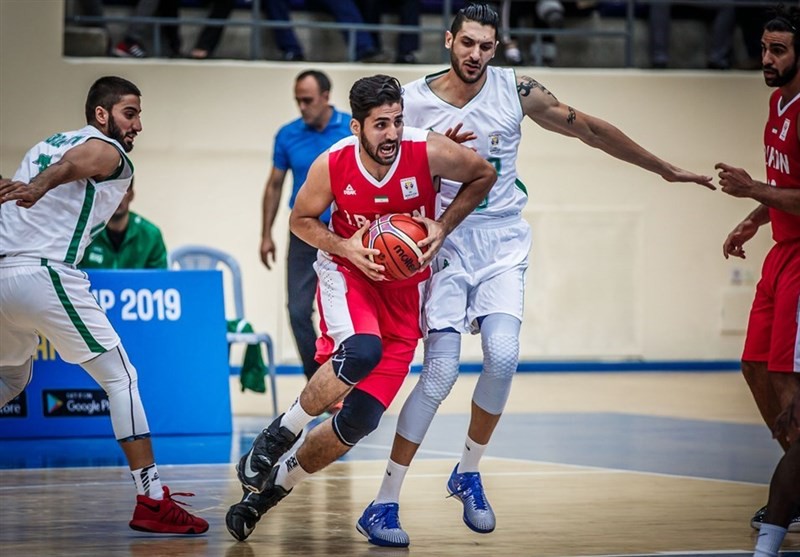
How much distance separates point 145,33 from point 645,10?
547 centimetres

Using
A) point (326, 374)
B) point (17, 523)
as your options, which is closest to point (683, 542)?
point (326, 374)

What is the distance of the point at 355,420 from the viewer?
4.80 metres

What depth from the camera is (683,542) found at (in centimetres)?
493

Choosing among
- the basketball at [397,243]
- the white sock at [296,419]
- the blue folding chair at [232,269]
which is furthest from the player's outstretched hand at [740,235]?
the blue folding chair at [232,269]

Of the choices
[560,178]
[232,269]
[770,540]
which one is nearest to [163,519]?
[770,540]

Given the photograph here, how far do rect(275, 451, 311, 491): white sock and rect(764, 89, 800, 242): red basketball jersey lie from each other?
2.17m

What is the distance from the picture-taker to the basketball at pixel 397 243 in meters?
4.72

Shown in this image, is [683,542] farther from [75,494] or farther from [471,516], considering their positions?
[75,494]

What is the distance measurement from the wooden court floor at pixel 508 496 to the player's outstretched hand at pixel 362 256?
1025 mm

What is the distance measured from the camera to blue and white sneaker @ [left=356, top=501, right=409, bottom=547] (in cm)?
482

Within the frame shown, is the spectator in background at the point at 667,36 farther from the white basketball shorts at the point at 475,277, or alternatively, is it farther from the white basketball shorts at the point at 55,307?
the white basketball shorts at the point at 55,307

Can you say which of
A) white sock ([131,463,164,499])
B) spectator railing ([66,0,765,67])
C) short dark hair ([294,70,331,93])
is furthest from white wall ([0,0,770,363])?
white sock ([131,463,164,499])

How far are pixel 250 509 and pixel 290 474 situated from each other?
0.65 feet

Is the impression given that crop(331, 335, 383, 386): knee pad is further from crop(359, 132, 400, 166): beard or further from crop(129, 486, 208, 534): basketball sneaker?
crop(129, 486, 208, 534): basketball sneaker
